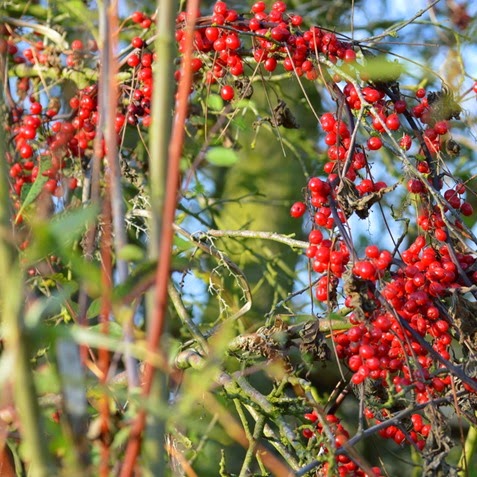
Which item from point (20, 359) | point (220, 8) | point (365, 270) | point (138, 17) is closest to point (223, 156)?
point (20, 359)

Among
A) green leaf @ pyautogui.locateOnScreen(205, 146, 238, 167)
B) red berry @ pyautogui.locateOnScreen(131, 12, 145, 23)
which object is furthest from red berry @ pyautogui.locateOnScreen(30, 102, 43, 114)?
green leaf @ pyautogui.locateOnScreen(205, 146, 238, 167)

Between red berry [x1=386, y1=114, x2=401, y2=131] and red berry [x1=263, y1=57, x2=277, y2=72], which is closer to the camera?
red berry [x1=386, y1=114, x2=401, y2=131]

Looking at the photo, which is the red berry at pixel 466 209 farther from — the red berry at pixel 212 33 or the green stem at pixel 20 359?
the green stem at pixel 20 359

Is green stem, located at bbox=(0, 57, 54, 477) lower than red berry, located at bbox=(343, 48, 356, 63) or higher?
lower

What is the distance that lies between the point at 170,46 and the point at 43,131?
148 cm

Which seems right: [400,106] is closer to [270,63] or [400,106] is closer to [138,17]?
[270,63]

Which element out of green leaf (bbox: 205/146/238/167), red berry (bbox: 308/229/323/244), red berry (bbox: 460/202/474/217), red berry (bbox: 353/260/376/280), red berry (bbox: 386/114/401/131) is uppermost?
red berry (bbox: 386/114/401/131)

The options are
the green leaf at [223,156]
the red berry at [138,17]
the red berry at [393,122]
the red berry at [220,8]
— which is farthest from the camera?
the red berry at [138,17]

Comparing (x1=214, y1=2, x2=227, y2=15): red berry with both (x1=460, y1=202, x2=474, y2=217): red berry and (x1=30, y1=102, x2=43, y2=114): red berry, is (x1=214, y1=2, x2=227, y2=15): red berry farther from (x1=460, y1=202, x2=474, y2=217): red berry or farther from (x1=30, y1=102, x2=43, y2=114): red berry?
(x1=30, y1=102, x2=43, y2=114): red berry

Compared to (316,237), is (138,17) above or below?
above

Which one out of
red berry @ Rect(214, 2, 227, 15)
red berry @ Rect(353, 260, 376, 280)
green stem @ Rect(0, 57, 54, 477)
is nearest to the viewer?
green stem @ Rect(0, 57, 54, 477)

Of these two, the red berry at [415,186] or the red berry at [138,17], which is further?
the red berry at [138,17]

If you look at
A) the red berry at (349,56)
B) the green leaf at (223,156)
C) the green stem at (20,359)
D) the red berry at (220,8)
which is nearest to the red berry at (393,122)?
the red berry at (349,56)

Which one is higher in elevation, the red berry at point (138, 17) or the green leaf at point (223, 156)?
the red berry at point (138, 17)
